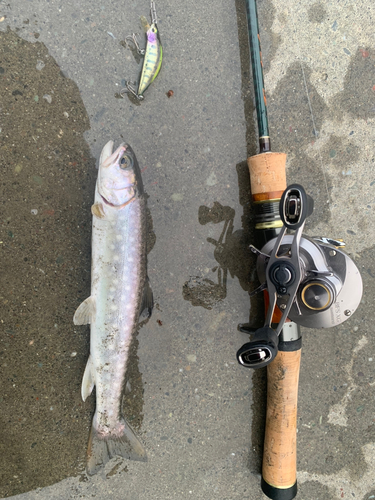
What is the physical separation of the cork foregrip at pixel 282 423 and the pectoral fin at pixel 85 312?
1407 millimetres

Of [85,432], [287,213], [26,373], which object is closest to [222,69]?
[287,213]

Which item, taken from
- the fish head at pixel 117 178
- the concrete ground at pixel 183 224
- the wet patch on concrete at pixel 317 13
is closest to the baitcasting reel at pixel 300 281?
the concrete ground at pixel 183 224

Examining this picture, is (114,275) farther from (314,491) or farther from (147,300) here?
(314,491)

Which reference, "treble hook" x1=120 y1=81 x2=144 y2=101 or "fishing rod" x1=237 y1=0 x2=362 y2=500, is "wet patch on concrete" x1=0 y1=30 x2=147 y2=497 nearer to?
"treble hook" x1=120 y1=81 x2=144 y2=101

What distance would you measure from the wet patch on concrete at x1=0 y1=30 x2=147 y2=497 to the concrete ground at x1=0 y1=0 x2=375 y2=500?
0.04 feet

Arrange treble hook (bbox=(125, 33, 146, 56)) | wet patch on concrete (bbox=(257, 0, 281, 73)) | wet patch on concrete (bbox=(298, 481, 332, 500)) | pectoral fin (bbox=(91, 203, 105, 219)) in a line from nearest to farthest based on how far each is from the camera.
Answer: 1. pectoral fin (bbox=(91, 203, 105, 219))
2. treble hook (bbox=(125, 33, 146, 56))
3. wet patch on concrete (bbox=(257, 0, 281, 73))
4. wet patch on concrete (bbox=(298, 481, 332, 500))

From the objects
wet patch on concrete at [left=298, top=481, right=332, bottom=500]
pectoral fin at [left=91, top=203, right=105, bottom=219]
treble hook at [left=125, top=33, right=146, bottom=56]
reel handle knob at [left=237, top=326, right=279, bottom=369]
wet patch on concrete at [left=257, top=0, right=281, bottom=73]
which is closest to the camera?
reel handle knob at [left=237, top=326, right=279, bottom=369]

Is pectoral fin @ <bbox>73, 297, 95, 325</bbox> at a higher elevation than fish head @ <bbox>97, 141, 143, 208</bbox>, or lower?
lower

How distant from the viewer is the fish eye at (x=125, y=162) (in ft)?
7.43

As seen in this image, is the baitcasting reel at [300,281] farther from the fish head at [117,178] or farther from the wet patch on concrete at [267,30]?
the wet patch on concrete at [267,30]

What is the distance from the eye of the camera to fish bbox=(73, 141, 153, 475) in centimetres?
223

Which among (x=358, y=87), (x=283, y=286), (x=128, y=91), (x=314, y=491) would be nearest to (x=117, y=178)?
(x=128, y=91)

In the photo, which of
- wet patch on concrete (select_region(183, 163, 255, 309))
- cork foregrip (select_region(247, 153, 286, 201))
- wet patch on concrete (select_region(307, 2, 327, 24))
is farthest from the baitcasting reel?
wet patch on concrete (select_region(307, 2, 327, 24))

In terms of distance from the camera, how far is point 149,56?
243 cm
